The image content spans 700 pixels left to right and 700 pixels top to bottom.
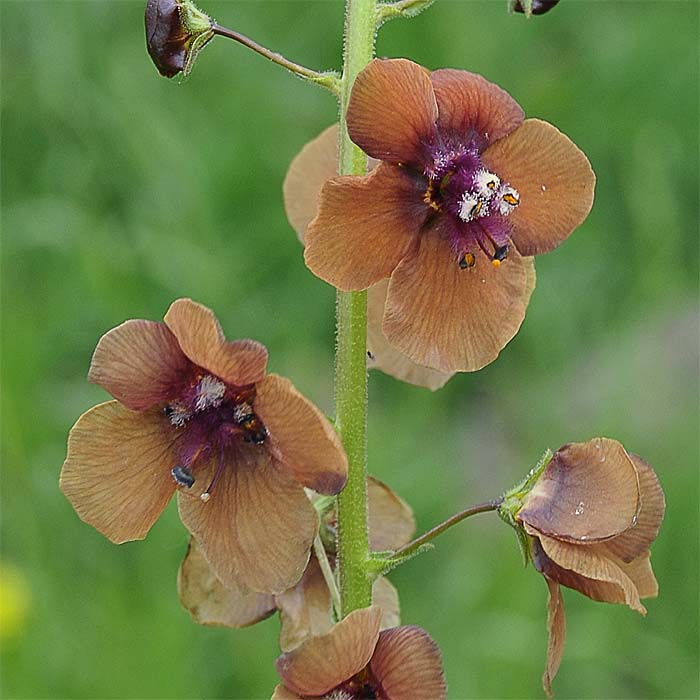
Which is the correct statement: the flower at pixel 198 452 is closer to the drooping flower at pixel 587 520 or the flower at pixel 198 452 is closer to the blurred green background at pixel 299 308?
the drooping flower at pixel 587 520

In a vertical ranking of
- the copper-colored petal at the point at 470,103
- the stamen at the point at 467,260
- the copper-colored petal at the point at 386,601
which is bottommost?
the copper-colored petal at the point at 386,601

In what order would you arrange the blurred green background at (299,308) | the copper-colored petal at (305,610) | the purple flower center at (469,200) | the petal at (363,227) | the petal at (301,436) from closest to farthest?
the petal at (301,436) < the petal at (363,227) < the purple flower center at (469,200) < the copper-colored petal at (305,610) < the blurred green background at (299,308)

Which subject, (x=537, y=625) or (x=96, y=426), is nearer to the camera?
(x=96, y=426)

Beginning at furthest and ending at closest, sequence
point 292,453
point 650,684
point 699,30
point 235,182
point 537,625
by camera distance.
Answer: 1. point 699,30
2. point 235,182
3. point 650,684
4. point 537,625
5. point 292,453

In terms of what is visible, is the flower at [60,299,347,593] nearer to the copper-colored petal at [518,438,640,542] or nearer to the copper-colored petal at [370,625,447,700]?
the copper-colored petal at [370,625,447,700]

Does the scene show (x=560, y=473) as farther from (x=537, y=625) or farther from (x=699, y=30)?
(x=699, y=30)

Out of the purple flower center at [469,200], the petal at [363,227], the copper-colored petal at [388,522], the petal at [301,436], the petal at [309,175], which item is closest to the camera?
the petal at [301,436]

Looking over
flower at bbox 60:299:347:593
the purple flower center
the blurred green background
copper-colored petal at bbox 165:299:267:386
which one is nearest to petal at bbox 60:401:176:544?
flower at bbox 60:299:347:593

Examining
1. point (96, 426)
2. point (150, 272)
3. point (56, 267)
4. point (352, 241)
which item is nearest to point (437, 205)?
point (352, 241)

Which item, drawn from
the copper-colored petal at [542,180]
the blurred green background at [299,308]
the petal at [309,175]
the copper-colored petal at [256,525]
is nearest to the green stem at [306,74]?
the copper-colored petal at [542,180]
